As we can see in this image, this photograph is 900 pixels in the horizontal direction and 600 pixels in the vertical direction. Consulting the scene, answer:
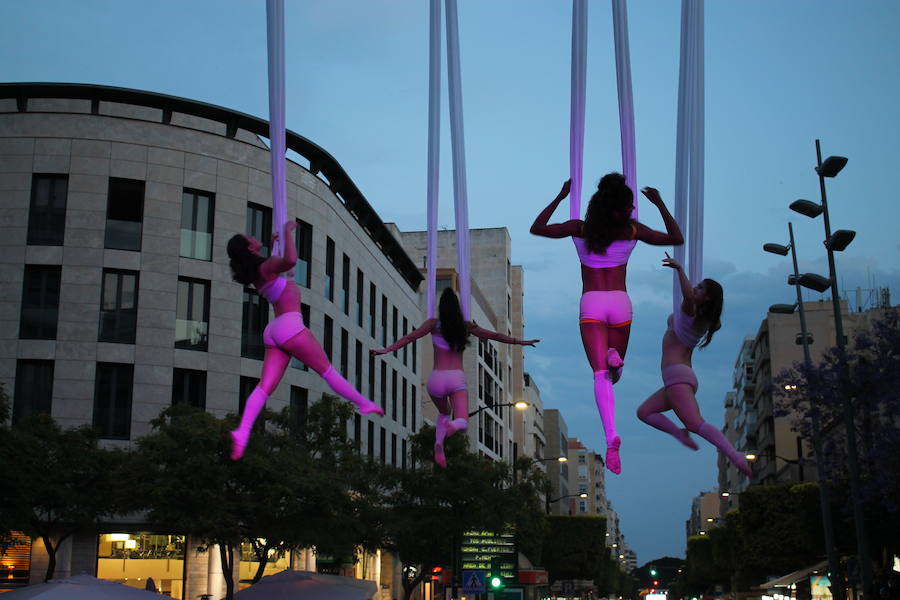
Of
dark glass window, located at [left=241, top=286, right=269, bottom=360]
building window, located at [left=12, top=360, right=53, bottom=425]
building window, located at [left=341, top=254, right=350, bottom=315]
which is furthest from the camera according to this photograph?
building window, located at [left=341, top=254, right=350, bottom=315]

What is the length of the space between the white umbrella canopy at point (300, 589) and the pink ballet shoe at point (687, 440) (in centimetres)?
1643

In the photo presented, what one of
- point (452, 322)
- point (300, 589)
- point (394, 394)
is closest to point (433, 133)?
point (452, 322)

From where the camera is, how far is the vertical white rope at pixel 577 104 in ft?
41.6

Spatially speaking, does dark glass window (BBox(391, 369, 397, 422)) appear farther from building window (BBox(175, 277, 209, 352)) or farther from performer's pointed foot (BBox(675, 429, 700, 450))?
performer's pointed foot (BBox(675, 429, 700, 450))

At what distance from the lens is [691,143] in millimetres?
12656

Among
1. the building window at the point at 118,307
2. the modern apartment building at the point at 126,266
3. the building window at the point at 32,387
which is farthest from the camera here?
the building window at the point at 118,307

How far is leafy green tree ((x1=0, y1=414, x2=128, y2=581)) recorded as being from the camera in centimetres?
3156

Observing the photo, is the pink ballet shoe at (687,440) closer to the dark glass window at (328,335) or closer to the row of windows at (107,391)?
the row of windows at (107,391)

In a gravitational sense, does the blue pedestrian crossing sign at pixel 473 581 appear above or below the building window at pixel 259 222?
below

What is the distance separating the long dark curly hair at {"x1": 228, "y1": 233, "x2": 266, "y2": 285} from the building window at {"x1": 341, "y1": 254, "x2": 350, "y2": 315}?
41763 millimetres

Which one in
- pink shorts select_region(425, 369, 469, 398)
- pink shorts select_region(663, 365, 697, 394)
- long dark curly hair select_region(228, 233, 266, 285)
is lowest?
pink shorts select_region(663, 365, 697, 394)

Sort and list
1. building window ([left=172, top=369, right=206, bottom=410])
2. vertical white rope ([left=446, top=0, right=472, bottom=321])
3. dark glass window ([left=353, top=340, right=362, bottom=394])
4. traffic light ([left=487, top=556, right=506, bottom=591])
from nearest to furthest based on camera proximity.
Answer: vertical white rope ([left=446, top=0, right=472, bottom=321]) < traffic light ([left=487, top=556, right=506, bottom=591]) < building window ([left=172, top=369, right=206, bottom=410]) < dark glass window ([left=353, top=340, right=362, bottom=394])

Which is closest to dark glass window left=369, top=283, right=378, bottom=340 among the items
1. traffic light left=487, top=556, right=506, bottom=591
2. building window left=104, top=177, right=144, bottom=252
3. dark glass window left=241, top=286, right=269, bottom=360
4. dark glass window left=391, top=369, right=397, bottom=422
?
dark glass window left=391, top=369, right=397, bottom=422

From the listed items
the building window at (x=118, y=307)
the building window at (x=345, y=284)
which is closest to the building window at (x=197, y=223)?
the building window at (x=118, y=307)
